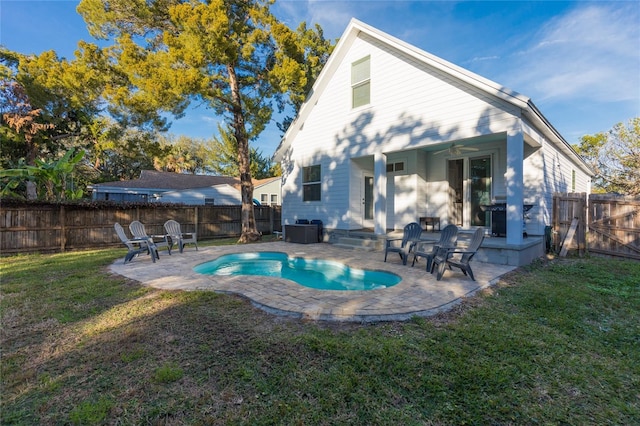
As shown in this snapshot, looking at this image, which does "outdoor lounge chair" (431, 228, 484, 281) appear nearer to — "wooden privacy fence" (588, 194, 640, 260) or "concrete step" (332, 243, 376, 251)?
"concrete step" (332, 243, 376, 251)

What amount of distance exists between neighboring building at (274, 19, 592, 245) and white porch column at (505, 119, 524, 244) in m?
0.02

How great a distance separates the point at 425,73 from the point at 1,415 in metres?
10.6

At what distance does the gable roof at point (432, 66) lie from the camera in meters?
7.13

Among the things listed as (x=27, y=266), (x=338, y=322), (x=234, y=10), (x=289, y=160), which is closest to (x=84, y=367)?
(x=338, y=322)

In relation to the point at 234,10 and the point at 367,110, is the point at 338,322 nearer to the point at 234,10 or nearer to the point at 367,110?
the point at 367,110

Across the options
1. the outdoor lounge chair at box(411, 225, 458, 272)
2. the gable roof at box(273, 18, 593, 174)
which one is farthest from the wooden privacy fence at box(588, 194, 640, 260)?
the outdoor lounge chair at box(411, 225, 458, 272)

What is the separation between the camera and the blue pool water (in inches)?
258

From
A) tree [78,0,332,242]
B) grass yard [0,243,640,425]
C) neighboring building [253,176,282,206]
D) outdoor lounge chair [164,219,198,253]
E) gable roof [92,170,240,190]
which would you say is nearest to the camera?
grass yard [0,243,640,425]

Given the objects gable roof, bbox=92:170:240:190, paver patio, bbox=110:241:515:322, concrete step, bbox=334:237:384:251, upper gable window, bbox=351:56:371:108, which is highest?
upper gable window, bbox=351:56:371:108

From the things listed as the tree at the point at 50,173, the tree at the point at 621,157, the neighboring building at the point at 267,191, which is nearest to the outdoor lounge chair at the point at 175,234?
the tree at the point at 50,173

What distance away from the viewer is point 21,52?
1738 centimetres

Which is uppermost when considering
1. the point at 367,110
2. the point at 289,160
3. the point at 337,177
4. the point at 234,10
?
the point at 234,10

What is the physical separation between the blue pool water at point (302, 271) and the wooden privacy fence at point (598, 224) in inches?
264

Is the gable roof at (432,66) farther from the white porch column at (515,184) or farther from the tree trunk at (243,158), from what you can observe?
the tree trunk at (243,158)
